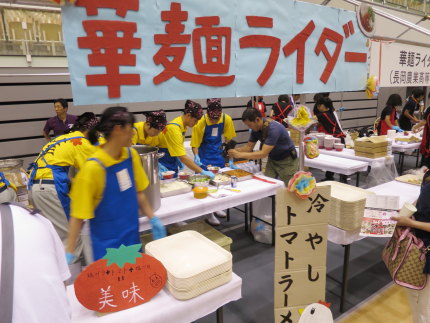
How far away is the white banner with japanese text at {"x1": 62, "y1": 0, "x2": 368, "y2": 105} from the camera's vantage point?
1.51 m

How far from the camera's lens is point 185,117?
3.50 metres

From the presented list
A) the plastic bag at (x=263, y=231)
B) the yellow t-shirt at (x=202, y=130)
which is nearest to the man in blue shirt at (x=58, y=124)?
the yellow t-shirt at (x=202, y=130)

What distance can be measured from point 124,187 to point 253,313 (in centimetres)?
173

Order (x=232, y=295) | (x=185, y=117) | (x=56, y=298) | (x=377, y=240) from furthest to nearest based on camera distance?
(x=377, y=240) → (x=185, y=117) → (x=232, y=295) → (x=56, y=298)

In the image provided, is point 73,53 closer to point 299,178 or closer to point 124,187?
point 124,187

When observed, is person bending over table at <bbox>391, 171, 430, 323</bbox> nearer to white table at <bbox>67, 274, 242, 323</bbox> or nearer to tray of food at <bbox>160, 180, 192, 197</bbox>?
white table at <bbox>67, 274, 242, 323</bbox>

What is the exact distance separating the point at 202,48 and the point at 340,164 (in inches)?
128

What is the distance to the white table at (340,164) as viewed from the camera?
13.9ft

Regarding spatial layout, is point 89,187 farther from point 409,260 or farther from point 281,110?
point 281,110

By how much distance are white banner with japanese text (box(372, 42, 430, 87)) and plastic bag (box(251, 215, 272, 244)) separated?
7.07ft

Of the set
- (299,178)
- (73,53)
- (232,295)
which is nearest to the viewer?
(73,53)

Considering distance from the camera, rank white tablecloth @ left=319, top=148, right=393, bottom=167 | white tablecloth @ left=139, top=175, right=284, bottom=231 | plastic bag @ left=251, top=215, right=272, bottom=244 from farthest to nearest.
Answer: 1. white tablecloth @ left=319, top=148, right=393, bottom=167
2. plastic bag @ left=251, top=215, right=272, bottom=244
3. white tablecloth @ left=139, top=175, right=284, bottom=231

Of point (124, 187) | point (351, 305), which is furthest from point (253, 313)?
point (124, 187)

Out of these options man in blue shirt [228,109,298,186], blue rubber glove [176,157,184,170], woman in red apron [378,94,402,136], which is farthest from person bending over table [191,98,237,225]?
woman in red apron [378,94,402,136]
